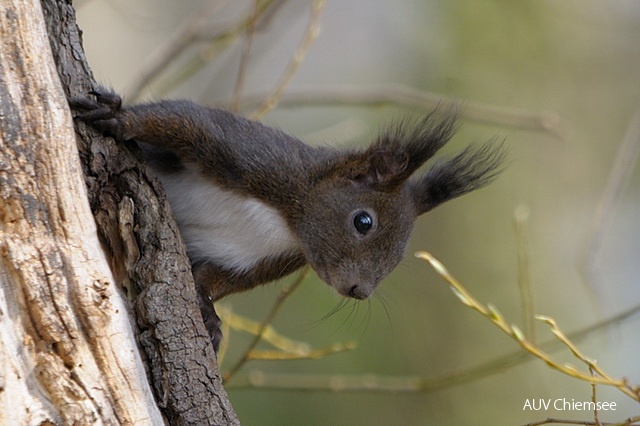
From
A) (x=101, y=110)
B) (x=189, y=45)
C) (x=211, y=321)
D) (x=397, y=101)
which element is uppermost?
(x=189, y=45)

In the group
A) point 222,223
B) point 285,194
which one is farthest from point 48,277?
point 285,194

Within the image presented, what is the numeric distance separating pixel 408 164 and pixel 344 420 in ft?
13.1

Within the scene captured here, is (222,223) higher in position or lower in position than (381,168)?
lower

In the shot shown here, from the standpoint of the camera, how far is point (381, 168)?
313 centimetres

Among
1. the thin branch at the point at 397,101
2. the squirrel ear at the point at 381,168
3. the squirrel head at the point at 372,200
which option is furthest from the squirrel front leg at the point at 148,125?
the thin branch at the point at 397,101

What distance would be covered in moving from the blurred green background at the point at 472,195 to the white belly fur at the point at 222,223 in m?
Answer: 3.20

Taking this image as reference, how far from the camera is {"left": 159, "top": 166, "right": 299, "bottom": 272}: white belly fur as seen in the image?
297 centimetres

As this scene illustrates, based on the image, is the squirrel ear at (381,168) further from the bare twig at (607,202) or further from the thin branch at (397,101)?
the bare twig at (607,202)

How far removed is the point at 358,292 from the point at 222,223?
22.2 inches

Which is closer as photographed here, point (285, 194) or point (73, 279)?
point (73, 279)

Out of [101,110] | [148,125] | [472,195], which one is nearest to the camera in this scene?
[101,110]

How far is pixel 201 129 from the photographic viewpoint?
283cm

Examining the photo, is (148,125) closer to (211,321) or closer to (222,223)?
(222,223)

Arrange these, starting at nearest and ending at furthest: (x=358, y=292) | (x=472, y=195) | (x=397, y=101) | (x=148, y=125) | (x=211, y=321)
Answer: (x=148, y=125) → (x=211, y=321) → (x=358, y=292) → (x=397, y=101) → (x=472, y=195)
